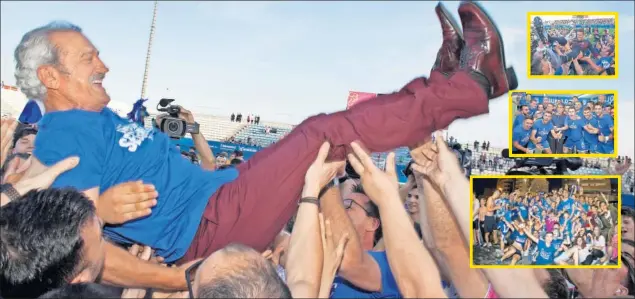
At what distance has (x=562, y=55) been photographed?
199 centimetres

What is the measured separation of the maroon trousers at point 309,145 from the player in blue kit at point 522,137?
166 mm

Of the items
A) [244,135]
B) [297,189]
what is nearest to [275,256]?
[297,189]

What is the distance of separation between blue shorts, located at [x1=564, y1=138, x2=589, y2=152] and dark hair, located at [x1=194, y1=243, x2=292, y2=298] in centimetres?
99

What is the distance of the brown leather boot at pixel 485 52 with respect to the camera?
213 cm

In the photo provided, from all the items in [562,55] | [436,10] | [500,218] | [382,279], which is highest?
[436,10]

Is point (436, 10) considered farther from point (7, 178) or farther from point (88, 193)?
point (7, 178)

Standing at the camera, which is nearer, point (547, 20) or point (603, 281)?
point (547, 20)

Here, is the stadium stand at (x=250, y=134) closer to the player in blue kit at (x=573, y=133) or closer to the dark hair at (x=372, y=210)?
the dark hair at (x=372, y=210)

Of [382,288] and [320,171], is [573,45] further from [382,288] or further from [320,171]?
[382,288]

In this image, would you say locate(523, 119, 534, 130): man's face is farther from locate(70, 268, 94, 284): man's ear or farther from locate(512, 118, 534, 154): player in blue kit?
locate(70, 268, 94, 284): man's ear

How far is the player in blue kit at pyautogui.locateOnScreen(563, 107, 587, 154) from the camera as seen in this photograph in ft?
6.32

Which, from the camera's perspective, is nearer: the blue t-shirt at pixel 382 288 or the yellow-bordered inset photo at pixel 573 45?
the yellow-bordered inset photo at pixel 573 45

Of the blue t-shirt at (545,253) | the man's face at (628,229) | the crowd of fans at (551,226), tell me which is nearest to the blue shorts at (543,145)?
the crowd of fans at (551,226)

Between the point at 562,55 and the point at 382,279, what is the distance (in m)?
0.99
